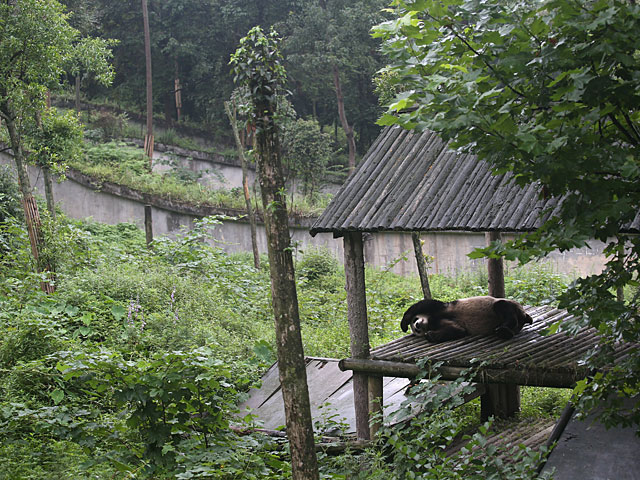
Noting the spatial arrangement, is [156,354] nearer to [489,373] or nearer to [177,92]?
[489,373]

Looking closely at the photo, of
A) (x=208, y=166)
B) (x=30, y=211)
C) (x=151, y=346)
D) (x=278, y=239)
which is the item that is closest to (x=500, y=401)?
(x=278, y=239)

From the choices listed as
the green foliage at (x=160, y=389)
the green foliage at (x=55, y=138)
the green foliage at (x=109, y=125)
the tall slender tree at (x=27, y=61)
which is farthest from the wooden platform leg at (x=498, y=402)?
the green foliage at (x=109, y=125)

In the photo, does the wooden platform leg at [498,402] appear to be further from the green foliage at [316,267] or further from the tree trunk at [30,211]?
the green foliage at [316,267]

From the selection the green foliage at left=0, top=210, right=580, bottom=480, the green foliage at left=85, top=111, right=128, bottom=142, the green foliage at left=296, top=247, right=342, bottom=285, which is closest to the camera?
the green foliage at left=0, top=210, right=580, bottom=480

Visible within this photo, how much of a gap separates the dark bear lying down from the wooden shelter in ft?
0.45

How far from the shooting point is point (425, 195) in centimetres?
649

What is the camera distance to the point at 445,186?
6.49 metres

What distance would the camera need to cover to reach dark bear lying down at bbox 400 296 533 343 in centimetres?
704

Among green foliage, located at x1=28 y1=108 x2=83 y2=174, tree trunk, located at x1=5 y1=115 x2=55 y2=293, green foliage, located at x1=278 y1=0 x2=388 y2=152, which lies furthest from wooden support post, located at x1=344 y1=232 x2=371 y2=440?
green foliage, located at x1=278 y1=0 x2=388 y2=152

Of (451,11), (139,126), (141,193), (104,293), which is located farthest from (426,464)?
(139,126)

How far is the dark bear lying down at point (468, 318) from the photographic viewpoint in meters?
7.04

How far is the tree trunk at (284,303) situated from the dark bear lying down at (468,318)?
8.65 feet

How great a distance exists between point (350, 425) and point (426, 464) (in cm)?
240

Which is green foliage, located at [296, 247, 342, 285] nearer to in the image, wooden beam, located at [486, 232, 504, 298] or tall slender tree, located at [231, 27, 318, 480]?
wooden beam, located at [486, 232, 504, 298]
